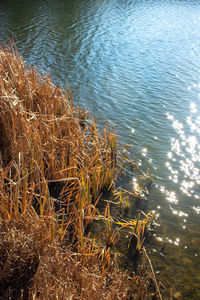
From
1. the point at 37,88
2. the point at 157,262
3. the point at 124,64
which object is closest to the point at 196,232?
the point at 157,262

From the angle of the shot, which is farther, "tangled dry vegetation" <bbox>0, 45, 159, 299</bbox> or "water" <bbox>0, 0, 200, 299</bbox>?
"water" <bbox>0, 0, 200, 299</bbox>

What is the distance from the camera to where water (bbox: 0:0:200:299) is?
3.53m

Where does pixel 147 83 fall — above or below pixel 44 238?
above

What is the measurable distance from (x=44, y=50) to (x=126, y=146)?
252 inches

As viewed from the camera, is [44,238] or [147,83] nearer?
[44,238]

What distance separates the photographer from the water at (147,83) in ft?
11.6

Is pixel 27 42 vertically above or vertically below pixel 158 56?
above

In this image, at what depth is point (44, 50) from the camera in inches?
384

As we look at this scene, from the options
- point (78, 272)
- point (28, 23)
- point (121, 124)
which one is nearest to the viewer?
point (78, 272)

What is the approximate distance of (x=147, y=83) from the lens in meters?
8.16

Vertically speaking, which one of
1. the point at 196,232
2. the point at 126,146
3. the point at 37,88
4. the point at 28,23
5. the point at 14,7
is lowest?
the point at 196,232

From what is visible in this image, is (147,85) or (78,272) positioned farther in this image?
(147,85)

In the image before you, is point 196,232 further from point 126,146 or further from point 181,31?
point 181,31

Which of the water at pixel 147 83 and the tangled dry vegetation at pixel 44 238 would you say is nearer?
the tangled dry vegetation at pixel 44 238
